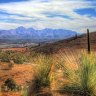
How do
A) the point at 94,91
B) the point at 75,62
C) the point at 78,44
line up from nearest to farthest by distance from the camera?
the point at 94,91 → the point at 75,62 → the point at 78,44

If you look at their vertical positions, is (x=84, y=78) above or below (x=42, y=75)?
above

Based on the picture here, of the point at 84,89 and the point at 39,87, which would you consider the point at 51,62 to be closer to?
the point at 39,87

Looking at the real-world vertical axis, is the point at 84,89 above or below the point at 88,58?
below

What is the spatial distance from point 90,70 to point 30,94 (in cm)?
245

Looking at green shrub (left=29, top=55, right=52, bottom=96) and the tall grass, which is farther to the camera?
green shrub (left=29, top=55, right=52, bottom=96)

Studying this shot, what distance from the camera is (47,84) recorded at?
1302 centimetres

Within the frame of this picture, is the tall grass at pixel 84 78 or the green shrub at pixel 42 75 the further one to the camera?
the green shrub at pixel 42 75

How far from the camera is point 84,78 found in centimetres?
1061

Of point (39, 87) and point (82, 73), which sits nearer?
point (82, 73)

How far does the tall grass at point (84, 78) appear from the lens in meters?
10.6

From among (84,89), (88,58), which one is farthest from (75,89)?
(88,58)

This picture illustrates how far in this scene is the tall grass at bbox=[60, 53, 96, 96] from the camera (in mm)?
10578

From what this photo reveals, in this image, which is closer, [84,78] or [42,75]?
[84,78]

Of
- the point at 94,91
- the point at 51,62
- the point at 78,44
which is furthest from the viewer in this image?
the point at 78,44
